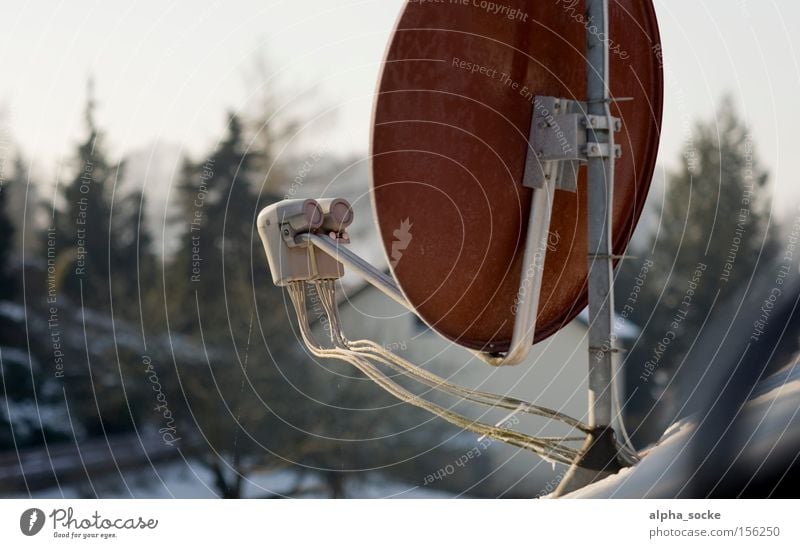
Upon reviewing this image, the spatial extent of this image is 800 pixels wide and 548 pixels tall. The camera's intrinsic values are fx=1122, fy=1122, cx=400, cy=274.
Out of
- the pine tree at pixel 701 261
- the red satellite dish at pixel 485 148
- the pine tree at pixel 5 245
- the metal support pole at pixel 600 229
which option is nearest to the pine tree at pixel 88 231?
the pine tree at pixel 5 245

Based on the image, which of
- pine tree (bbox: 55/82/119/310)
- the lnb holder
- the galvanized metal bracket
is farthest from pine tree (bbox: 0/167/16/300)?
the galvanized metal bracket

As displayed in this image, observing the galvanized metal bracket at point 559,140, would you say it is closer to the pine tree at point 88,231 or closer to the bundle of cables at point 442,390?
the bundle of cables at point 442,390

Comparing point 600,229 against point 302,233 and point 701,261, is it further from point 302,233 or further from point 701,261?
point 701,261

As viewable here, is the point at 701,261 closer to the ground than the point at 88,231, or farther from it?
closer to the ground

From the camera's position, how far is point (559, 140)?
2.87m

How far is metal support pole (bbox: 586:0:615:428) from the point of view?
2.88 meters

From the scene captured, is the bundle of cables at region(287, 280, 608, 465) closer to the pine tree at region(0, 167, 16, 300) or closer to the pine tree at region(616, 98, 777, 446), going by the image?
the pine tree at region(0, 167, 16, 300)

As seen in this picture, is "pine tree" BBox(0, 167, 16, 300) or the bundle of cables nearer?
the bundle of cables

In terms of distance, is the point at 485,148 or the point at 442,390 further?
the point at 442,390

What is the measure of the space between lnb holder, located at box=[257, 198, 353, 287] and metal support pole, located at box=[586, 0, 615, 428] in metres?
0.74

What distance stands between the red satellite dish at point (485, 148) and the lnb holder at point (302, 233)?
0.50 metres

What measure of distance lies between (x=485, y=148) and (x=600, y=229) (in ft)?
1.22

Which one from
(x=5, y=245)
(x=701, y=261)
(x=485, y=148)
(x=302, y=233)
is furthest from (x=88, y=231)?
(x=701, y=261)
